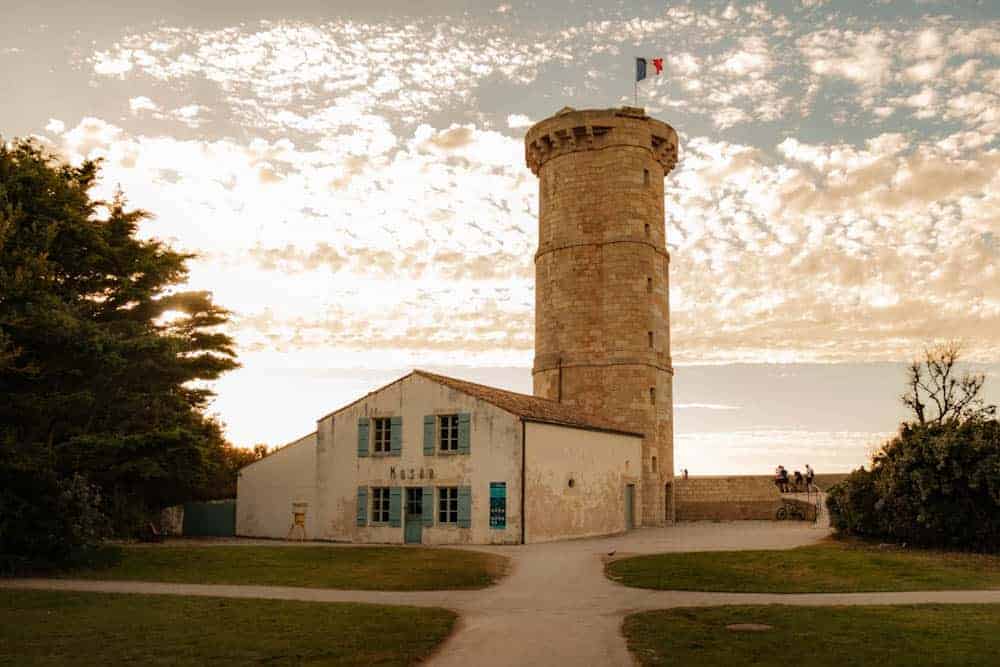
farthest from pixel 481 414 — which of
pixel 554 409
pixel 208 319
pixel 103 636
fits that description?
pixel 103 636

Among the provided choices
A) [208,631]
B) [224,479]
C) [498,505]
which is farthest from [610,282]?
[208,631]

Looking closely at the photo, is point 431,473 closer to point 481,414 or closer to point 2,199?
point 481,414

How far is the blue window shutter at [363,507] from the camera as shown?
33.8 m

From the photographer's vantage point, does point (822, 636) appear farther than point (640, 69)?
No

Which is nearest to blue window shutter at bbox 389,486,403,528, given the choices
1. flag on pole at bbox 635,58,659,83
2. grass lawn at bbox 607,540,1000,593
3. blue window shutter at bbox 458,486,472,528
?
blue window shutter at bbox 458,486,472,528

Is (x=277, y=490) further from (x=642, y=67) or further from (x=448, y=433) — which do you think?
(x=642, y=67)

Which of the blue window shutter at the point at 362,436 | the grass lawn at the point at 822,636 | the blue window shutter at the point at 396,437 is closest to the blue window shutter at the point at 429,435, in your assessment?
the blue window shutter at the point at 396,437

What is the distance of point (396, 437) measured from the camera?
33781 mm

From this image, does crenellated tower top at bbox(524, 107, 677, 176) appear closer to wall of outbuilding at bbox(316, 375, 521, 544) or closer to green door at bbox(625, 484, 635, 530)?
green door at bbox(625, 484, 635, 530)

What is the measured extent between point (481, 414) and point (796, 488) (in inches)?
866

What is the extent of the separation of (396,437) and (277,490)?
21.7 feet

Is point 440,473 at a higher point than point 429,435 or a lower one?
lower

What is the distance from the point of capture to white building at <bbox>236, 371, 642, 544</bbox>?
3152 cm

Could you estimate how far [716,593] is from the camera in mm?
18266
